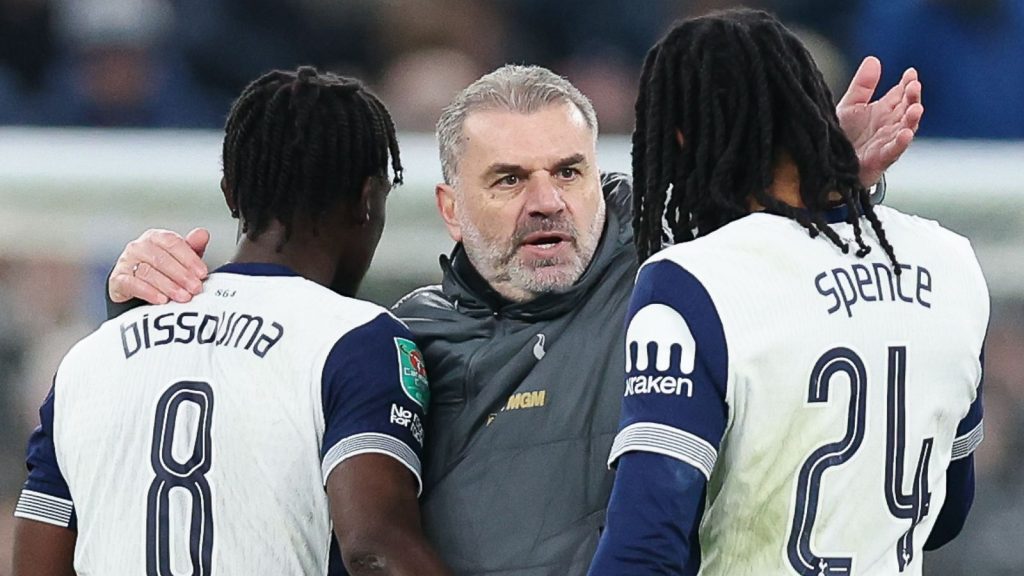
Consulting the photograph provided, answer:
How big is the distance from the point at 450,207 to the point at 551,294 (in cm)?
35

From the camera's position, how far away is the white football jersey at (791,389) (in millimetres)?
2314

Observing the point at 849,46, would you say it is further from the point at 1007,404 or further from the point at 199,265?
the point at 199,265

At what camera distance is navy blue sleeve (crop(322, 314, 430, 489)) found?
106 inches

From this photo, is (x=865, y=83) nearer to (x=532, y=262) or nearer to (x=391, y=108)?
(x=532, y=262)

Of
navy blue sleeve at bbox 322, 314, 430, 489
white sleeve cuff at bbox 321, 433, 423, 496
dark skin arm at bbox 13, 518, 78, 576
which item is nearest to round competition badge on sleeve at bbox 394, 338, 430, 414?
navy blue sleeve at bbox 322, 314, 430, 489

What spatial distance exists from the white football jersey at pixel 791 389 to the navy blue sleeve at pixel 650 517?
1.0 inches

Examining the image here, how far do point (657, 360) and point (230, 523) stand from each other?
2.66 ft

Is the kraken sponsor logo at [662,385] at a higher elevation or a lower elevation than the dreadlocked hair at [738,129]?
lower

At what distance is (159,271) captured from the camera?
115 inches

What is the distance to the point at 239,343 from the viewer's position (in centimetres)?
279

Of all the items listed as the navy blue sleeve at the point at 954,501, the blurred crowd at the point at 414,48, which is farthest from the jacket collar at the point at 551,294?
the blurred crowd at the point at 414,48

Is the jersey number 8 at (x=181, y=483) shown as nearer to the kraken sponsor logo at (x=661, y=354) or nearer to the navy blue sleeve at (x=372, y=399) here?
the navy blue sleeve at (x=372, y=399)

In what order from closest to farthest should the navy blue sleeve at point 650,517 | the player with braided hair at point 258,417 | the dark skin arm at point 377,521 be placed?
the navy blue sleeve at point 650,517
the dark skin arm at point 377,521
the player with braided hair at point 258,417

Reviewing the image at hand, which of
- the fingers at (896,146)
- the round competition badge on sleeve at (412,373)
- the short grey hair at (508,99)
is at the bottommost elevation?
the round competition badge on sleeve at (412,373)
